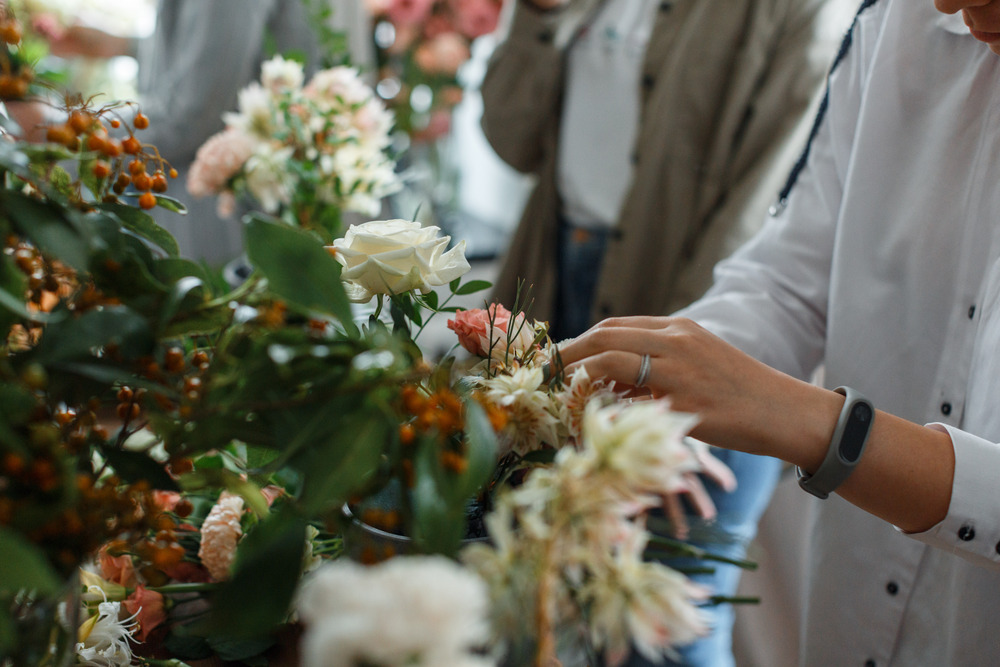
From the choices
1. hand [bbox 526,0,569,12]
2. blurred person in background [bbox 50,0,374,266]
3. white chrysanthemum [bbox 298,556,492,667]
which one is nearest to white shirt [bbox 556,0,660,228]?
hand [bbox 526,0,569,12]

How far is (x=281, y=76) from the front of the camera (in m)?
1.04

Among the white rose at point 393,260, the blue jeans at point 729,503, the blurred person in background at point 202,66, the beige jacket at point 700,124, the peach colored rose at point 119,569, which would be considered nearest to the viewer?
the white rose at point 393,260

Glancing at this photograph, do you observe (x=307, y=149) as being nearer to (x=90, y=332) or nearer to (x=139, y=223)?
(x=139, y=223)

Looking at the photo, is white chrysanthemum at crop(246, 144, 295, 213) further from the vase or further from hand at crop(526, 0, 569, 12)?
hand at crop(526, 0, 569, 12)

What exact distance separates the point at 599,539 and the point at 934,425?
418mm

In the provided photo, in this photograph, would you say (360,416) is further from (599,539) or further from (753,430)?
(753,430)

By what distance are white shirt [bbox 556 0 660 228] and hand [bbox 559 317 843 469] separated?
1.05 m

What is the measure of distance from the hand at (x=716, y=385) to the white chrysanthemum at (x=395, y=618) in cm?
29

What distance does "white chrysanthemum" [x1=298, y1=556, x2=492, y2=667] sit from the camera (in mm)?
228

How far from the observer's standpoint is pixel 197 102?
1554 mm

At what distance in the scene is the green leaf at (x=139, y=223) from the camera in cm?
41

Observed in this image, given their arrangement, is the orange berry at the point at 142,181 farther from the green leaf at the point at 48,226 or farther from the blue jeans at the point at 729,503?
the blue jeans at the point at 729,503

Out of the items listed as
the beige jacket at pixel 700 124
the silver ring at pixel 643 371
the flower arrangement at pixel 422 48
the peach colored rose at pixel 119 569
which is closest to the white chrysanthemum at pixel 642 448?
the silver ring at pixel 643 371

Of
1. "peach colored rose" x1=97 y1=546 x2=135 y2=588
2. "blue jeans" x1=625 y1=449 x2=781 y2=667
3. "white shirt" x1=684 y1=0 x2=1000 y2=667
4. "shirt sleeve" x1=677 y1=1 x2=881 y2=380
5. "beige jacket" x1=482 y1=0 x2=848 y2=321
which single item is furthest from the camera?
"beige jacket" x1=482 y1=0 x2=848 y2=321
